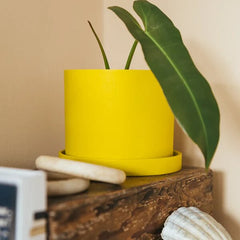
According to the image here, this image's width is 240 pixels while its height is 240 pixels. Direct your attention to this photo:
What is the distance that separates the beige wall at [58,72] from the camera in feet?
3.11

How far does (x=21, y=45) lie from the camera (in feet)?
3.17

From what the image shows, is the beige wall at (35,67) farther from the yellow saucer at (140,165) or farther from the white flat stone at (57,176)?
the white flat stone at (57,176)

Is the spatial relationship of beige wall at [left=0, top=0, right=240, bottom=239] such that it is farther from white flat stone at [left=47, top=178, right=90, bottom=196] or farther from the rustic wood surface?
white flat stone at [left=47, top=178, right=90, bottom=196]

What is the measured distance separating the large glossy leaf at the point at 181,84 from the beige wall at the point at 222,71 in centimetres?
27

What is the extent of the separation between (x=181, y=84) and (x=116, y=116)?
0.16m

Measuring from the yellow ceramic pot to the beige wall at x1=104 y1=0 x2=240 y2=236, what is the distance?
0.80 ft

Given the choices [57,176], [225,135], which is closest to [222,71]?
[225,135]

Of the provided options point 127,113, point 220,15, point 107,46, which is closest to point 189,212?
point 127,113

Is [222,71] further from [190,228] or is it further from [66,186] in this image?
[66,186]

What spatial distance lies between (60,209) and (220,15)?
67cm

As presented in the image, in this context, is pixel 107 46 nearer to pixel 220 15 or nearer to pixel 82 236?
pixel 220 15

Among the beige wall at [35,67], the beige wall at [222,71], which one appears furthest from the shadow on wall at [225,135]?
the beige wall at [35,67]

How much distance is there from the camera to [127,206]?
0.70 m

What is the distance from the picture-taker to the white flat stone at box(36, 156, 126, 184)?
67cm
